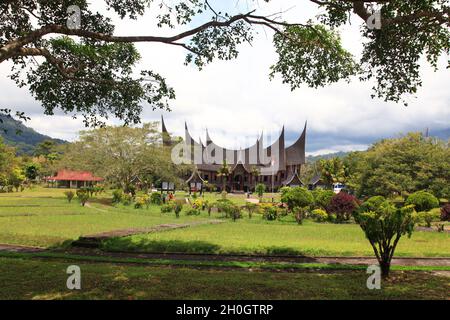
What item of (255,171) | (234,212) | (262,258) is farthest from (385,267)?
(255,171)

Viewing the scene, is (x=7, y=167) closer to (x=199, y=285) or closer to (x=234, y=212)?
(x=234, y=212)

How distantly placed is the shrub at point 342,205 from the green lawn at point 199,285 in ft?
46.0

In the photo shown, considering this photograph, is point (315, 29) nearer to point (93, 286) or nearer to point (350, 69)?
point (350, 69)

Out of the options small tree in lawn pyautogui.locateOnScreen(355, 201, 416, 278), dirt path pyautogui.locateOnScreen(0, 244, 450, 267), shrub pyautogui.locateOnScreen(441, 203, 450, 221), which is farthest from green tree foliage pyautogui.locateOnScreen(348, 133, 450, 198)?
small tree in lawn pyautogui.locateOnScreen(355, 201, 416, 278)

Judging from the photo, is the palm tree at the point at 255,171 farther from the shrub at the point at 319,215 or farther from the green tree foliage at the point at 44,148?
the green tree foliage at the point at 44,148

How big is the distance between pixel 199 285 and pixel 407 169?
3292 centimetres

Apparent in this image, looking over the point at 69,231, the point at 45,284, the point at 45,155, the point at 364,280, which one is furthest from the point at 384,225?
the point at 45,155

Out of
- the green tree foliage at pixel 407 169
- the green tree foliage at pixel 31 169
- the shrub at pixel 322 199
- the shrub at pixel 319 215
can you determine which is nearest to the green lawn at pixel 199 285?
the shrub at pixel 319 215

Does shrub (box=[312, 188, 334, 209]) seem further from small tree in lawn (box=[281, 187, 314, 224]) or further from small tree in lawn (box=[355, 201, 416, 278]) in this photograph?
small tree in lawn (box=[355, 201, 416, 278])

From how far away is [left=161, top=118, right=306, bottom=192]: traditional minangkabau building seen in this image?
70.6m

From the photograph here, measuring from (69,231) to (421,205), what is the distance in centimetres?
2069

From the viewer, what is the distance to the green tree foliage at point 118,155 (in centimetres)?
3650

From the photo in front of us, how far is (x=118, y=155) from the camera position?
37.0 m
